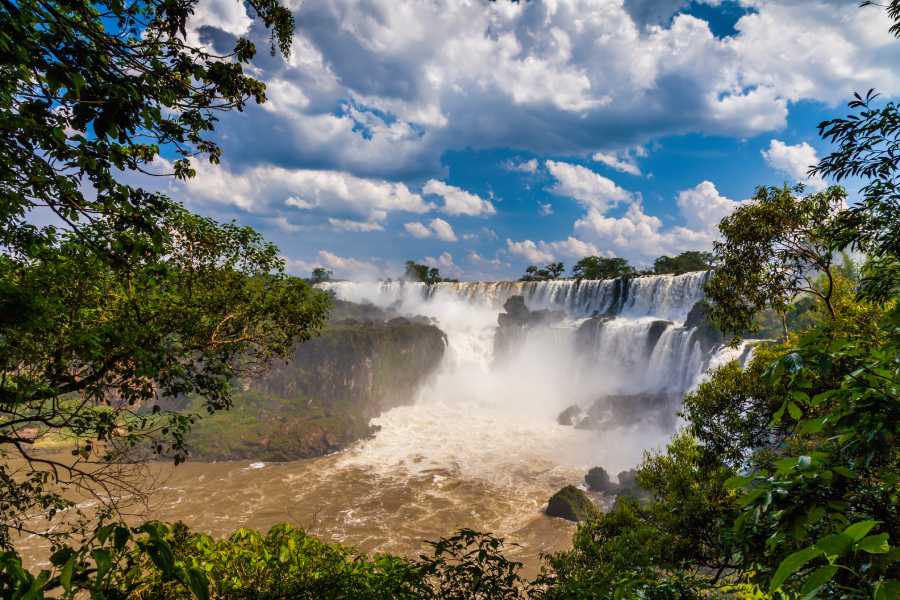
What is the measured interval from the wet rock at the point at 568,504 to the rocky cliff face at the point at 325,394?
21.5 meters

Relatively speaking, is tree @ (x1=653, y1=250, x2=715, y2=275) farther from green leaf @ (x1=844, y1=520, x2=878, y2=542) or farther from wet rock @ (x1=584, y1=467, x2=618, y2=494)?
green leaf @ (x1=844, y1=520, x2=878, y2=542)

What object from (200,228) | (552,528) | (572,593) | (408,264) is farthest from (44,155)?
(408,264)

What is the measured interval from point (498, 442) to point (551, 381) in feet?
57.5

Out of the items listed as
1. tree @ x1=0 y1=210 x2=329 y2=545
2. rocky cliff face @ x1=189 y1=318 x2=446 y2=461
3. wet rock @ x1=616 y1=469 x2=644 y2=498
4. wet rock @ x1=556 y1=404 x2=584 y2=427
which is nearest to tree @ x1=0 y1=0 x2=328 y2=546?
tree @ x1=0 y1=210 x2=329 y2=545

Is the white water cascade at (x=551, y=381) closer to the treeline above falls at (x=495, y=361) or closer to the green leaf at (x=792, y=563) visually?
the treeline above falls at (x=495, y=361)

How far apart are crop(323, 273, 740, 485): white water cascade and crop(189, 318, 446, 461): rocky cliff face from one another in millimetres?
3094

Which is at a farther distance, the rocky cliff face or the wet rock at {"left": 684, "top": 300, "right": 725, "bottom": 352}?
the rocky cliff face

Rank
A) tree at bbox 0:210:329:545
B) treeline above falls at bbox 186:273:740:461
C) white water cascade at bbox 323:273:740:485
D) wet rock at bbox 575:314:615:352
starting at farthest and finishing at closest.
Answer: wet rock at bbox 575:314:615:352 < treeline above falls at bbox 186:273:740:461 < white water cascade at bbox 323:273:740:485 < tree at bbox 0:210:329:545

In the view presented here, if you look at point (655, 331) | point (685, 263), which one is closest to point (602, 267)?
point (685, 263)

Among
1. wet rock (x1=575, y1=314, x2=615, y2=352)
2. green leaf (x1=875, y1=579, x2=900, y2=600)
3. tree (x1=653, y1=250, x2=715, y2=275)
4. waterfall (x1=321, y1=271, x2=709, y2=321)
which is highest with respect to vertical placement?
tree (x1=653, y1=250, x2=715, y2=275)

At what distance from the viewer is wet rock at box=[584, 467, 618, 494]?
29.1 meters

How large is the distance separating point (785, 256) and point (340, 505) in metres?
27.9

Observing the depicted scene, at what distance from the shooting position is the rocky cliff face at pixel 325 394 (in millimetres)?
38344

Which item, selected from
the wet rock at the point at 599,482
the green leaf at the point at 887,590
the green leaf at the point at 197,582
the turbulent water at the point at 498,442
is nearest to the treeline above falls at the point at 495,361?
the turbulent water at the point at 498,442
